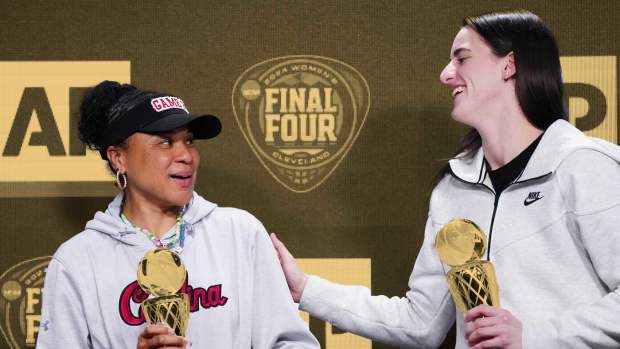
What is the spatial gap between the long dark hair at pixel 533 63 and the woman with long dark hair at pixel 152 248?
663 mm

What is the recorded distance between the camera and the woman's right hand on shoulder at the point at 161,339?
152 centimetres

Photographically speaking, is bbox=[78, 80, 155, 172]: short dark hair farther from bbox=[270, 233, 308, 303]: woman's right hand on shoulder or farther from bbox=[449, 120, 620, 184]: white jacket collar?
bbox=[449, 120, 620, 184]: white jacket collar

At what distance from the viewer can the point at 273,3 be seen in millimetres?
2275

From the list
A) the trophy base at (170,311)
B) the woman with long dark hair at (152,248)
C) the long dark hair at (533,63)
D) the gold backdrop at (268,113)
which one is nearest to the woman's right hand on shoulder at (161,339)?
the trophy base at (170,311)

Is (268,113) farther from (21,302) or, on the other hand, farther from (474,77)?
(21,302)

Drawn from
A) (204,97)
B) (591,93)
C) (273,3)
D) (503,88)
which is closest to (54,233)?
(204,97)

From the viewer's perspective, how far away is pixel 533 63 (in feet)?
6.07

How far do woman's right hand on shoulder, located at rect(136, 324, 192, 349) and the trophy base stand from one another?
20 mm

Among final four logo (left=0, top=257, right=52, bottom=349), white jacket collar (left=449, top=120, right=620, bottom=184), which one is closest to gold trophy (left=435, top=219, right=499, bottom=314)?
white jacket collar (left=449, top=120, right=620, bottom=184)

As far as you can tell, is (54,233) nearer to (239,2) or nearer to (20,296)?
(20,296)

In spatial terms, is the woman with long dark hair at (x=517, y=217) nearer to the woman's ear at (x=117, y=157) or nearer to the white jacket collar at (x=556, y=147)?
the white jacket collar at (x=556, y=147)

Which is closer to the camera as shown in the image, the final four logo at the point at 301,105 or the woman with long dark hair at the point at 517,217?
the woman with long dark hair at the point at 517,217

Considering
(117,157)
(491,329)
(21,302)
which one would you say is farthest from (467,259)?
(21,302)

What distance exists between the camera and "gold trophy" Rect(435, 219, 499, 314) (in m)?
1.55
